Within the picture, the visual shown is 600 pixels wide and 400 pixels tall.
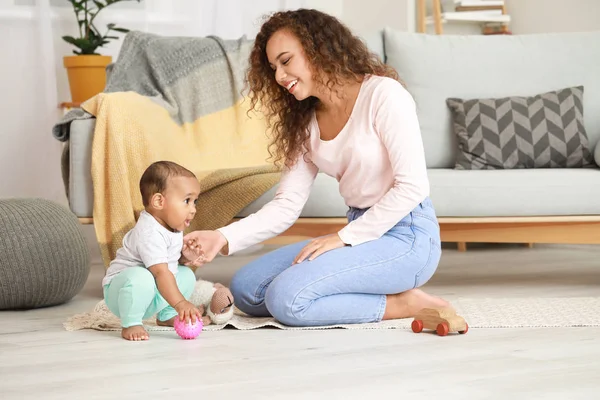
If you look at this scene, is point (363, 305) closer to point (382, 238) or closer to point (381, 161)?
point (382, 238)

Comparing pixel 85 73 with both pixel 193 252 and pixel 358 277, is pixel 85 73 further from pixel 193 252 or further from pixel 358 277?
pixel 358 277

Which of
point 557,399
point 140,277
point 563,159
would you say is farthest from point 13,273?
point 563,159

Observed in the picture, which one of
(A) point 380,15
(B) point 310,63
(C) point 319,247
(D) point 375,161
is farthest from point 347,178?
(A) point 380,15

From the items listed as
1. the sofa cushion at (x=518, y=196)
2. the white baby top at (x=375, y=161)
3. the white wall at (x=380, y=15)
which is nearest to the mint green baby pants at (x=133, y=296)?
the white baby top at (x=375, y=161)

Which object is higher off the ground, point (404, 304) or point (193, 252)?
point (193, 252)

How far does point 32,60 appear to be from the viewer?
4.13 meters

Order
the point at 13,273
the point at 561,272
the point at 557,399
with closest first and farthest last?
the point at 557,399 < the point at 13,273 < the point at 561,272

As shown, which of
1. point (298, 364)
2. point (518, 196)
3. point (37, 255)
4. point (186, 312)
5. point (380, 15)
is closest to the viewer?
point (298, 364)

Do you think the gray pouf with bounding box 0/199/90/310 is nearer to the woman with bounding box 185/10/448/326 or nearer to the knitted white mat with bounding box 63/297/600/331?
the knitted white mat with bounding box 63/297/600/331

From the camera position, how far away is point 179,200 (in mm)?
2178

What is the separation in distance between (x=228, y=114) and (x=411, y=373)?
1782mm

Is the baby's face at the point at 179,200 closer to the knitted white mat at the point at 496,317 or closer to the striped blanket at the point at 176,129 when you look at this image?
the knitted white mat at the point at 496,317

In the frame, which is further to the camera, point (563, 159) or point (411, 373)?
point (563, 159)

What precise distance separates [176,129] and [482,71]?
1.15 m
